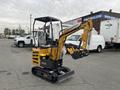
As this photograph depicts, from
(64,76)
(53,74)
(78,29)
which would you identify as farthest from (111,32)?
(53,74)

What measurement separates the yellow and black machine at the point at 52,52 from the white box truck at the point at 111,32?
40.8 ft

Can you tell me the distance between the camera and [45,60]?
22.5ft

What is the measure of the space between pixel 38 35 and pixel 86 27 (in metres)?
2.27

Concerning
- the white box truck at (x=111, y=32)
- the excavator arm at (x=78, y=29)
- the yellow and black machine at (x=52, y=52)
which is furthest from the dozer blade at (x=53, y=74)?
the white box truck at (x=111, y=32)

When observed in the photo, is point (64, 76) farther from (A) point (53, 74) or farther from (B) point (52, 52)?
(B) point (52, 52)

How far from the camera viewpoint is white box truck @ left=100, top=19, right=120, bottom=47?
18.2 meters

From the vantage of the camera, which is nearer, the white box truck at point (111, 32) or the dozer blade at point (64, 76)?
the dozer blade at point (64, 76)

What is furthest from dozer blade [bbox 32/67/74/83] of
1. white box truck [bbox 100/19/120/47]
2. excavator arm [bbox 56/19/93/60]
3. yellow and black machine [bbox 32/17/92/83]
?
white box truck [bbox 100/19/120/47]

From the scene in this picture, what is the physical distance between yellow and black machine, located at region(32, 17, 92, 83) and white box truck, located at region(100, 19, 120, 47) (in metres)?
12.4

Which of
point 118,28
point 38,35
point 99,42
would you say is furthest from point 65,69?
point 118,28

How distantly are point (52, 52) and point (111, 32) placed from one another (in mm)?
13535

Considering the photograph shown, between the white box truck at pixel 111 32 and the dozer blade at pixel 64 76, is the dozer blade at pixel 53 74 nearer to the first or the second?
the dozer blade at pixel 64 76

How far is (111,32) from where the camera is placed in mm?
18766

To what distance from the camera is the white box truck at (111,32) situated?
18156mm
